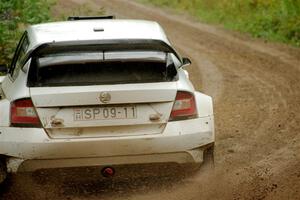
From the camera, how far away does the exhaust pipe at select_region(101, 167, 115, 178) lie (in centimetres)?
476

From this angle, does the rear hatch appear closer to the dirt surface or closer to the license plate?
the license plate

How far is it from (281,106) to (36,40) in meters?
4.55

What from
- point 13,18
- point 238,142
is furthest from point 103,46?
point 13,18

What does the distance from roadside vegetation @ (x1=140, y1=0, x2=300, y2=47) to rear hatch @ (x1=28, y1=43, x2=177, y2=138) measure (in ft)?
35.3

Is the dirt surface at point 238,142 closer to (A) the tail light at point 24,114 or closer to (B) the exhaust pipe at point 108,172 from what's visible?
(B) the exhaust pipe at point 108,172

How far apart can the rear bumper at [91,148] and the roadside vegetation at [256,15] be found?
1077cm

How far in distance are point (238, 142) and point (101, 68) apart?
2.68 meters

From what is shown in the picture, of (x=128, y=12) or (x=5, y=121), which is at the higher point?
(x=5, y=121)

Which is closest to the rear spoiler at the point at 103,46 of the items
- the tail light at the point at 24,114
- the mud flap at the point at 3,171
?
the tail light at the point at 24,114

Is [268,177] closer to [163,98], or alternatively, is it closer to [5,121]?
[163,98]

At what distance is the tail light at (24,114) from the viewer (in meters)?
4.64

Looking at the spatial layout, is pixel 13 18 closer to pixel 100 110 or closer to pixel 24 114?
pixel 24 114

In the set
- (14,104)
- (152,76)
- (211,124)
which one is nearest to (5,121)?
(14,104)

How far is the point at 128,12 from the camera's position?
856 inches
